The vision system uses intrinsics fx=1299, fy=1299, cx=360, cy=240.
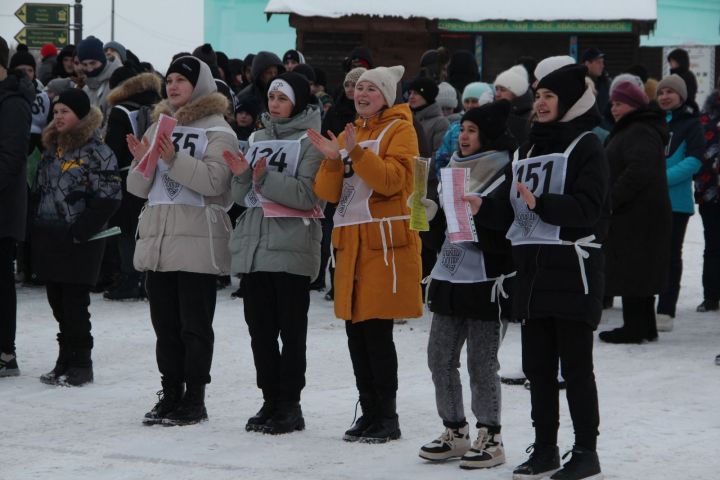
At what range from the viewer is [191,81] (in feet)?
22.8

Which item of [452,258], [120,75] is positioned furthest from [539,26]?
[452,258]

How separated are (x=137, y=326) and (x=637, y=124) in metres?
4.03

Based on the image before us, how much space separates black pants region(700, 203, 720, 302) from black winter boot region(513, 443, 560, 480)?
5.57 m

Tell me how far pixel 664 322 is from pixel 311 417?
3992 millimetres

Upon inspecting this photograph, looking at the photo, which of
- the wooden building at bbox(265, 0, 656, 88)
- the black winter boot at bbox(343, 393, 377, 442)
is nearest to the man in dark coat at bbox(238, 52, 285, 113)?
the black winter boot at bbox(343, 393, 377, 442)

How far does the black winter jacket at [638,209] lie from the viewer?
362 inches

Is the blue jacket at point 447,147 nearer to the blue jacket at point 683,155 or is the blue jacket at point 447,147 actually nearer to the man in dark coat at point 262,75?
the blue jacket at point 683,155

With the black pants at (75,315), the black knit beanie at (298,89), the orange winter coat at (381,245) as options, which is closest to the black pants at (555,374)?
the orange winter coat at (381,245)

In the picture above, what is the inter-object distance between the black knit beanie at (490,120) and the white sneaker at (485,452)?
1351 mm

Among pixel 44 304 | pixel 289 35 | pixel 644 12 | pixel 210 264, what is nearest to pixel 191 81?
pixel 210 264

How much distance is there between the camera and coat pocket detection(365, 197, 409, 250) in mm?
6395

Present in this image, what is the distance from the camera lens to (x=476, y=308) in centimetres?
600

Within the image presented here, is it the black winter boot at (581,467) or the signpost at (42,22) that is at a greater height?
the signpost at (42,22)

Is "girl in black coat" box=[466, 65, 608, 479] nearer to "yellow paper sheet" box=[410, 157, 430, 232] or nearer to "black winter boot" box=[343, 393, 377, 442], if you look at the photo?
"yellow paper sheet" box=[410, 157, 430, 232]
